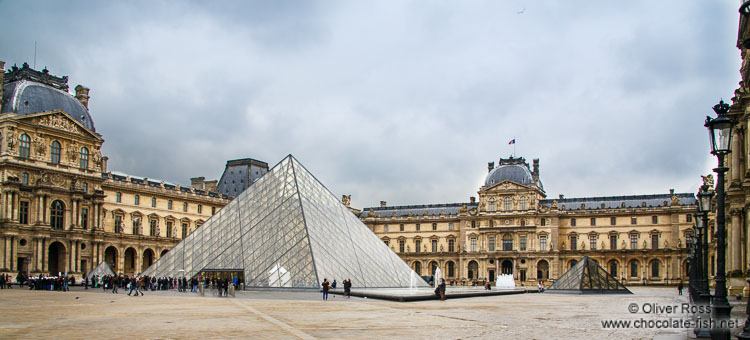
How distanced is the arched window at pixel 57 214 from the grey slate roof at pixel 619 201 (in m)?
47.3

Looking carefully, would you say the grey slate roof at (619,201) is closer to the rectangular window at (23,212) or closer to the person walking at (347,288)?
the rectangular window at (23,212)

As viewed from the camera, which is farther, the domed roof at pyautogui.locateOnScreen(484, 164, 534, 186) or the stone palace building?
the domed roof at pyautogui.locateOnScreen(484, 164, 534, 186)

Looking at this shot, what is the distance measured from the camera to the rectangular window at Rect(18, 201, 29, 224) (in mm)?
45525

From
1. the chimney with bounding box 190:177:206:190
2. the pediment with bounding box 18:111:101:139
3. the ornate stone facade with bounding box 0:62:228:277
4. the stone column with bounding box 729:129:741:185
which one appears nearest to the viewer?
the stone column with bounding box 729:129:741:185

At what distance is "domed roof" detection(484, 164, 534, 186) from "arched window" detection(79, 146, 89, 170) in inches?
1645

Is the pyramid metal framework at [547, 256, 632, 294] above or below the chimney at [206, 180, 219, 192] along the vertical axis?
below

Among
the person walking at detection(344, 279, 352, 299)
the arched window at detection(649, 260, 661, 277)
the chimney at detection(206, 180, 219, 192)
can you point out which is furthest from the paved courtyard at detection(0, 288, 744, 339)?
the arched window at detection(649, 260, 661, 277)

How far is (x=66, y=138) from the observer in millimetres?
48875

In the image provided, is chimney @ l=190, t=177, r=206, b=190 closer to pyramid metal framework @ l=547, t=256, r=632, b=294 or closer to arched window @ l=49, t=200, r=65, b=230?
arched window @ l=49, t=200, r=65, b=230

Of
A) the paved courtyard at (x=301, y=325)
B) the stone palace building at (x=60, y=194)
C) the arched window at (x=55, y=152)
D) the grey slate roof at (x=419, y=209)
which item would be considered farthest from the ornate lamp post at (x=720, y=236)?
the grey slate roof at (x=419, y=209)

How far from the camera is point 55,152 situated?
1897 inches

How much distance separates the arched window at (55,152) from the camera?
4800 centimetres

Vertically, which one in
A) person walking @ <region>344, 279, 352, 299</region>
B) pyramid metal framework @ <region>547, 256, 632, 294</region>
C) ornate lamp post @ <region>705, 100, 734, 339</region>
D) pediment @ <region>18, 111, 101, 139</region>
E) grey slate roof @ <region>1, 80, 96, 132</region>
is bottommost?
pyramid metal framework @ <region>547, 256, 632, 294</region>

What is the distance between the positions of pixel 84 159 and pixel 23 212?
6.33 metres
